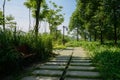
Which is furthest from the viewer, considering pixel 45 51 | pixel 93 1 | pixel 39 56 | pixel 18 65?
pixel 93 1

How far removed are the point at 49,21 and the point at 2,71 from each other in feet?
122

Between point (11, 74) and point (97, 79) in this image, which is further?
point (11, 74)

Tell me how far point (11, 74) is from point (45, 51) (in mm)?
6080

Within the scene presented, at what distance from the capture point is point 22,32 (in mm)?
10461

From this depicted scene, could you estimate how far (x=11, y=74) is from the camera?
7.24 m

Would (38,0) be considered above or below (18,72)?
above

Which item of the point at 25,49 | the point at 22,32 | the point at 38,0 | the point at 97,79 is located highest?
the point at 38,0

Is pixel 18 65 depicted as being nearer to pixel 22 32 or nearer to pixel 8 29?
pixel 8 29

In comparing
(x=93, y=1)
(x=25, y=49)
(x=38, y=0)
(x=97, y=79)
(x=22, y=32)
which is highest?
(x=93, y=1)

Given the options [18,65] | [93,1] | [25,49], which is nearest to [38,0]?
[25,49]

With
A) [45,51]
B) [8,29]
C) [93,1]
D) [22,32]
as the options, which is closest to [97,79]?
[8,29]

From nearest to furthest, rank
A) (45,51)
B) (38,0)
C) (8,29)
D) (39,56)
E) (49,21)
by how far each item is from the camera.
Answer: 1. (8,29)
2. (39,56)
3. (45,51)
4. (38,0)
5. (49,21)

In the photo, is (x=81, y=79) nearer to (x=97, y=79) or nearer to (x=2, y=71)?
(x=97, y=79)

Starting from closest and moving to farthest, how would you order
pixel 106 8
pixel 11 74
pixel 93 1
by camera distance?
pixel 11 74
pixel 106 8
pixel 93 1
